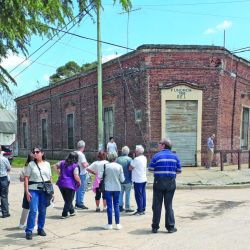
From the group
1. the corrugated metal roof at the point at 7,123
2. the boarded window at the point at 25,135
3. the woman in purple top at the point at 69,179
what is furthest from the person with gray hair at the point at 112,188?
the corrugated metal roof at the point at 7,123

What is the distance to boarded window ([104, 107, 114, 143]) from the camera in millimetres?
23903

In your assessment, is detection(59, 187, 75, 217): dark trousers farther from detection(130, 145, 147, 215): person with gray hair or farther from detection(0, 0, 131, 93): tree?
detection(0, 0, 131, 93): tree

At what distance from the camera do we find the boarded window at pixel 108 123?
23903 millimetres

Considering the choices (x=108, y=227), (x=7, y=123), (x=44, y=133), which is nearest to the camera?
(x=108, y=227)

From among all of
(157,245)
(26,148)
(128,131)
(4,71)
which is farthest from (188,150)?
(26,148)

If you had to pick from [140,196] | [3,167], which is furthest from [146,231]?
[3,167]

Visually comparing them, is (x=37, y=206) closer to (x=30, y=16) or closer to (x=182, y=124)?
(x=30, y=16)

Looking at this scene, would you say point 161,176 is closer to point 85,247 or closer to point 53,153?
point 85,247

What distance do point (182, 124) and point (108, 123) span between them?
5314 mm

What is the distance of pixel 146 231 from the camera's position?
8141mm

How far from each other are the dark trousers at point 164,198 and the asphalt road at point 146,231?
8.9 inches

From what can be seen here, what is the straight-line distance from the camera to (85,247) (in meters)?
7.09

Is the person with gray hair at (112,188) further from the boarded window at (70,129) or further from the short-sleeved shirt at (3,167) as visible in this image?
the boarded window at (70,129)

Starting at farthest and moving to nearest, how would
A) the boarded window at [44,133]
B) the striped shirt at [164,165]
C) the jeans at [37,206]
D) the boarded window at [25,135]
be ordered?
the boarded window at [25,135], the boarded window at [44,133], the striped shirt at [164,165], the jeans at [37,206]
